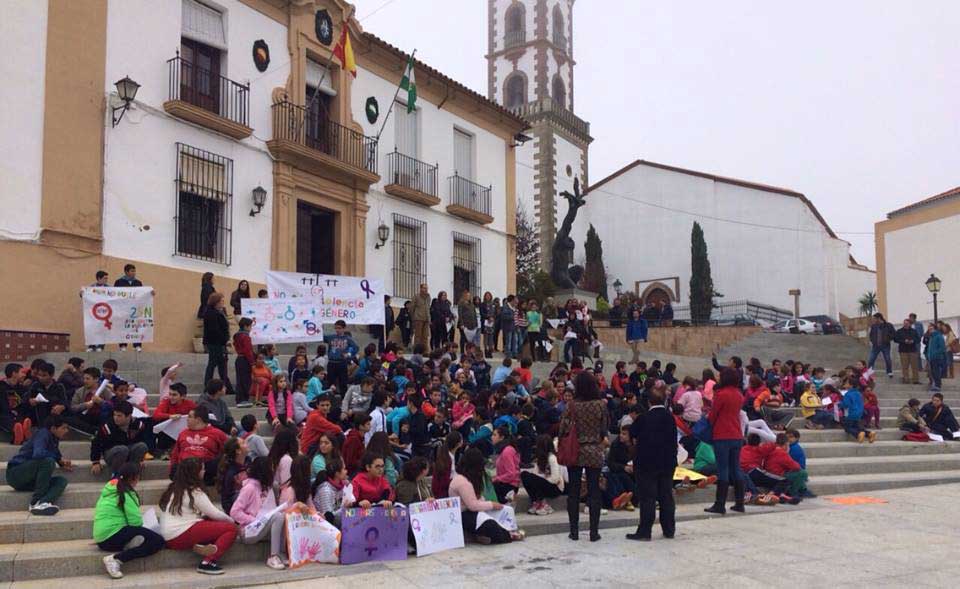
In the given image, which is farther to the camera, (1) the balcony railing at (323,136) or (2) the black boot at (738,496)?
(1) the balcony railing at (323,136)

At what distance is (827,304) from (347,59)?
33.1 m

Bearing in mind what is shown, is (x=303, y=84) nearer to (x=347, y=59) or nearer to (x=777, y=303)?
(x=347, y=59)

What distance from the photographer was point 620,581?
6691 mm

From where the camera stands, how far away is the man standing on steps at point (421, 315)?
17719 mm

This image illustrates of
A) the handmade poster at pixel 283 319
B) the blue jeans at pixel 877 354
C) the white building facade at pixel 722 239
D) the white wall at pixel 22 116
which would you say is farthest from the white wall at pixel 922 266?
the white wall at pixel 22 116

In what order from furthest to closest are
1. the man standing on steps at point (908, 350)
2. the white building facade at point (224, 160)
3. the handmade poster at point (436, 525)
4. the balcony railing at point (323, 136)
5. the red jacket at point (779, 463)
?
the man standing on steps at point (908, 350) < the balcony railing at point (323, 136) < the white building facade at point (224, 160) < the red jacket at point (779, 463) < the handmade poster at point (436, 525)

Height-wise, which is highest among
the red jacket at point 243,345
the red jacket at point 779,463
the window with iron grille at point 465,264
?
the window with iron grille at point 465,264

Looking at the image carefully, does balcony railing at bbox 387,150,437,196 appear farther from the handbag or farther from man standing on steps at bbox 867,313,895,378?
the handbag

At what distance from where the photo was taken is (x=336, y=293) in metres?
15.8

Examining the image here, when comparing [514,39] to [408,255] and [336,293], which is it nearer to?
[408,255]

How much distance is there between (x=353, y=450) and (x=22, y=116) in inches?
324

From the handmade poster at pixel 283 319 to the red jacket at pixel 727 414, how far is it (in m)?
7.52

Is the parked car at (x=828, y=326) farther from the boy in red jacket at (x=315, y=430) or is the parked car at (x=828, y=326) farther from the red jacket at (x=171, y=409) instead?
the red jacket at (x=171, y=409)

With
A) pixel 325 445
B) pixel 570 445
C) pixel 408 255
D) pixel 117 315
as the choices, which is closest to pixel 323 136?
pixel 408 255
